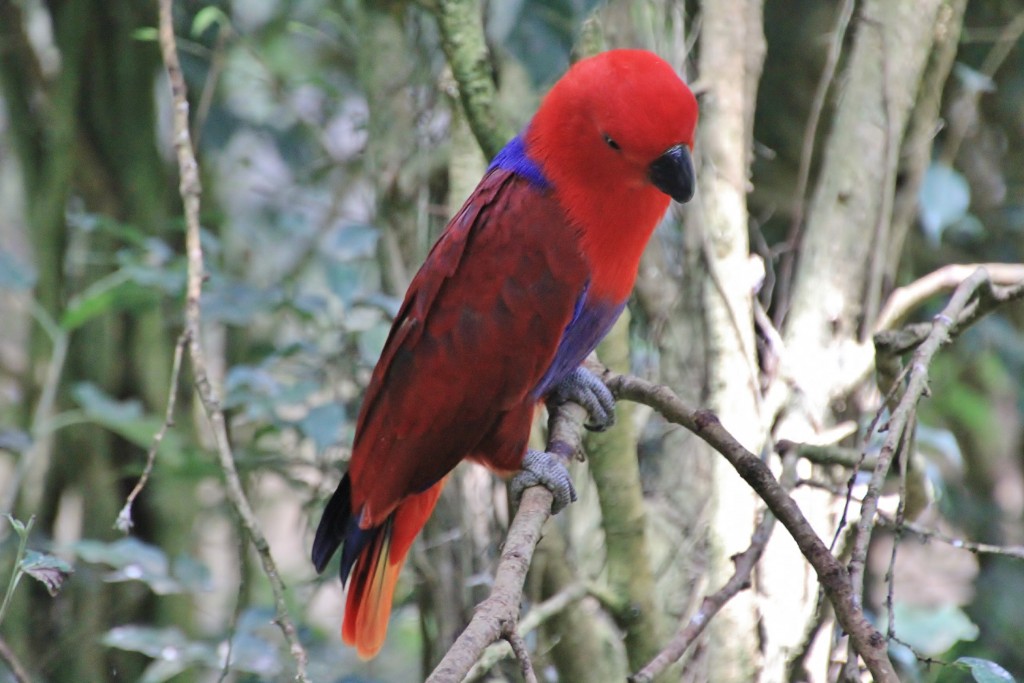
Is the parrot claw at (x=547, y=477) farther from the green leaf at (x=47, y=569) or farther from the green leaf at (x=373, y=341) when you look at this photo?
the green leaf at (x=47, y=569)

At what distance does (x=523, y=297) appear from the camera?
6.33 ft

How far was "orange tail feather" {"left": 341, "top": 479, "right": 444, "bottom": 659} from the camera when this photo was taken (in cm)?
220

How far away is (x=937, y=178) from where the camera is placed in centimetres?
260

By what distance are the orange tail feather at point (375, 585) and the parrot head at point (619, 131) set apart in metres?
0.75

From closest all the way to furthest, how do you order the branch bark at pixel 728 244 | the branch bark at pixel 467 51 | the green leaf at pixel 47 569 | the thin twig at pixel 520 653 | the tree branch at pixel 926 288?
the thin twig at pixel 520 653
the green leaf at pixel 47 569
the branch bark at pixel 467 51
the tree branch at pixel 926 288
the branch bark at pixel 728 244

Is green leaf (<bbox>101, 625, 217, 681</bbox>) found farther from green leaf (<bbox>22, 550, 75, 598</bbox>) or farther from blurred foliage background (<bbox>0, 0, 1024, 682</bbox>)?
green leaf (<bbox>22, 550, 75, 598</bbox>)

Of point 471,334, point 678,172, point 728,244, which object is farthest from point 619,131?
point 728,244

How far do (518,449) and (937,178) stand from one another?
54.1 inches

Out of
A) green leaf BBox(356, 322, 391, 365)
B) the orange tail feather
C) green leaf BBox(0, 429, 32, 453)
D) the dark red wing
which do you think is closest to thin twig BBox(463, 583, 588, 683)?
the orange tail feather

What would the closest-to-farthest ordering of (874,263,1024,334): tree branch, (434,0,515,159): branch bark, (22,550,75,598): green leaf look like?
1. (22,550,75,598): green leaf
2. (434,0,515,159): branch bark
3. (874,263,1024,334): tree branch

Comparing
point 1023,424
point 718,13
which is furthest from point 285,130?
point 1023,424

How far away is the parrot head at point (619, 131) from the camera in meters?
1.78

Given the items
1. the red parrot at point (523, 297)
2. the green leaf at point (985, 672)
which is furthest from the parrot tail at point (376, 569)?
the green leaf at point (985, 672)

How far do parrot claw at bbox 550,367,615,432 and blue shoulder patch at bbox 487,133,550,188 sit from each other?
1.26ft
